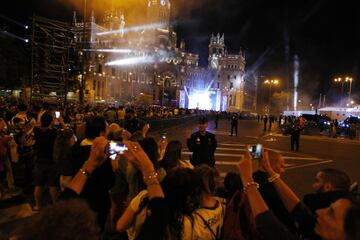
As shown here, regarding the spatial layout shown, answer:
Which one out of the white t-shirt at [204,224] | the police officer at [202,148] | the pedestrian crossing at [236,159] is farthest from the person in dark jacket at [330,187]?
the pedestrian crossing at [236,159]

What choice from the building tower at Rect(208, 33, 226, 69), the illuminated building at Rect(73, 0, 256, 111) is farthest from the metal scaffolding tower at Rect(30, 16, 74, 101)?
the building tower at Rect(208, 33, 226, 69)

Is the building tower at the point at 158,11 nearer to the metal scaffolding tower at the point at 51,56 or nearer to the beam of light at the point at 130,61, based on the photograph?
the beam of light at the point at 130,61

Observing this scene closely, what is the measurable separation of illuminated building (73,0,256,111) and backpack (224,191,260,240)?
90.3m

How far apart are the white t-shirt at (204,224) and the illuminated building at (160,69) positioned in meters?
90.4

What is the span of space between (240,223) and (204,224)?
0.36m

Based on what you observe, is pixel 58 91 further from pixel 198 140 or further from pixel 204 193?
pixel 204 193

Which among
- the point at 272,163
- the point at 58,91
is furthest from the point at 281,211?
the point at 58,91

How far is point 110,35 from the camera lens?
100m

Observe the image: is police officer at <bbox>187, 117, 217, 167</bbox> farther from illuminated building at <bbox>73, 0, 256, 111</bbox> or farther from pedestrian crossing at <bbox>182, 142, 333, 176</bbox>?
illuminated building at <bbox>73, 0, 256, 111</bbox>

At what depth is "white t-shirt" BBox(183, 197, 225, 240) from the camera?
3031mm

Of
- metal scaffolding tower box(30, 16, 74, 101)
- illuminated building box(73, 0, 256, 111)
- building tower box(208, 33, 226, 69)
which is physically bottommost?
metal scaffolding tower box(30, 16, 74, 101)

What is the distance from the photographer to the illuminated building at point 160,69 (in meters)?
99.3

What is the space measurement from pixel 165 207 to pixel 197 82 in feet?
441

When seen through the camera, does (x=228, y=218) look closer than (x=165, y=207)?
No
